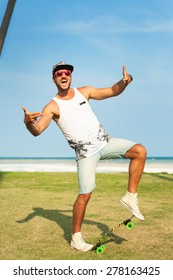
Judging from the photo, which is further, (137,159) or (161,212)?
(161,212)

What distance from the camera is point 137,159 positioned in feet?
24.8

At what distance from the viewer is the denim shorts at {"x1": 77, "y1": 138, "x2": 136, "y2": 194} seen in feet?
24.5

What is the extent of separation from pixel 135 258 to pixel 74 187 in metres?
11.8

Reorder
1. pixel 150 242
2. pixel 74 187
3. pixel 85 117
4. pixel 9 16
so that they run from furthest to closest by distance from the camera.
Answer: pixel 74 187, pixel 9 16, pixel 150 242, pixel 85 117

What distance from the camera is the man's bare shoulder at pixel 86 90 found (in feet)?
25.2

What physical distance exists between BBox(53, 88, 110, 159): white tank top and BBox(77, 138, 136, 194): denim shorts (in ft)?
0.29

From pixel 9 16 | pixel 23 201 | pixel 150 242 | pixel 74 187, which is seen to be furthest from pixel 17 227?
pixel 74 187

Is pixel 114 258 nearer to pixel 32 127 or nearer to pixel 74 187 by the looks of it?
pixel 32 127

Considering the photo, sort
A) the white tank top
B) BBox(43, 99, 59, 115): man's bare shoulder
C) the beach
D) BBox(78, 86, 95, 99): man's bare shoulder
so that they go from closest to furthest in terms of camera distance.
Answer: BBox(43, 99, 59, 115): man's bare shoulder < the white tank top < BBox(78, 86, 95, 99): man's bare shoulder < the beach

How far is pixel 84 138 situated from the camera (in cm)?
739

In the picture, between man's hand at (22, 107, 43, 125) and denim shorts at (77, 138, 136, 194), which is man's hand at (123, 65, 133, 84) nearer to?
denim shorts at (77, 138, 136, 194)

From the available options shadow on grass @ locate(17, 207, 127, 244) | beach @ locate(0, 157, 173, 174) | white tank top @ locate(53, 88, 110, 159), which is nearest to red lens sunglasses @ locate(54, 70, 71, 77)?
white tank top @ locate(53, 88, 110, 159)

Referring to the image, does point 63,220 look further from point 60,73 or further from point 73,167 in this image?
point 73,167

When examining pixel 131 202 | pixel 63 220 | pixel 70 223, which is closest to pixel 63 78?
pixel 131 202
